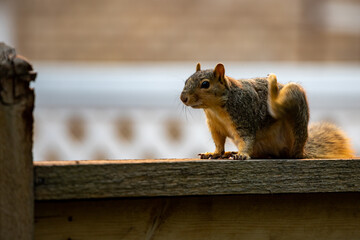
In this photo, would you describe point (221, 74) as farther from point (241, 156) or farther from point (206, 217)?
point (206, 217)

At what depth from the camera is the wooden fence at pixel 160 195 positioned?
990 millimetres

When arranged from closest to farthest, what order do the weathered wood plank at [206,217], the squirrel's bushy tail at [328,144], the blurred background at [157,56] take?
the weathered wood plank at [206,217], the squirrel's bushy tail at [328,144], the blurred background at [157,56]

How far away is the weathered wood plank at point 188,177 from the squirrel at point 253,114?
19 cm

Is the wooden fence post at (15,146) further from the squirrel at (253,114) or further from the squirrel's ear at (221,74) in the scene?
the squirrel's ear at (221,74)

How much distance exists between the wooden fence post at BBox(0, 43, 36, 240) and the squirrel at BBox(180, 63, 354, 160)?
513 mm

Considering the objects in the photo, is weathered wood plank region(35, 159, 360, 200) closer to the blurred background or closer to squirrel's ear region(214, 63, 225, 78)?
squirrel's ear region(214, 63, 225, 78)

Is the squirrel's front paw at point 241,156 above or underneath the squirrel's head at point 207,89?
underneath

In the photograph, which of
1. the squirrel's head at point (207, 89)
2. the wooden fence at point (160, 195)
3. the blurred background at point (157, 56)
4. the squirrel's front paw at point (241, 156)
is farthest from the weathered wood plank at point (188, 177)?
the blurred background at point (157, 56)

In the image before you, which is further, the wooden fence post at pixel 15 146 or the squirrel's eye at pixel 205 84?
the squirrel's eye at pixel 205 84

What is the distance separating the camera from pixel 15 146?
3.24 feet

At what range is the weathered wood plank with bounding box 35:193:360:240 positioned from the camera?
1.08 meters

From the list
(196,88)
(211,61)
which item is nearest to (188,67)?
(211,61)

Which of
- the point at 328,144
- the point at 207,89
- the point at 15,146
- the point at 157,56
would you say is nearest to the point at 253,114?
the point at 207,89

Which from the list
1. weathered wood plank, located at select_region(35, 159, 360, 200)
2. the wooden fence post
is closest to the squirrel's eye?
weathered wood plank, located at select_region(35, 159, 360, 200)
